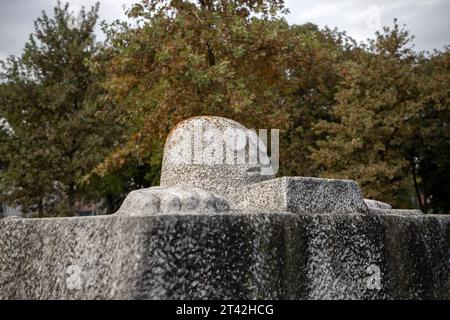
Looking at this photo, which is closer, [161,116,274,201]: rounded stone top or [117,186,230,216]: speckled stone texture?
[117,186,230,216]: speckled stone texture

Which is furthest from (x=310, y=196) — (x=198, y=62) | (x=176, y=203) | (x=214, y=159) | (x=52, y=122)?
(x=52, y=122)

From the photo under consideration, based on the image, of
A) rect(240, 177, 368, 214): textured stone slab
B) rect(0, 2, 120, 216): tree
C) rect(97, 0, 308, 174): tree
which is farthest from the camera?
rect(0, 2, 120, 216): tree

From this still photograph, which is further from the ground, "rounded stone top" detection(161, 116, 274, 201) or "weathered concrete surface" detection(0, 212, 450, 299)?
"rounded stone top" detection(161, 116, 274, 201)

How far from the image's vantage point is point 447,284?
594cm

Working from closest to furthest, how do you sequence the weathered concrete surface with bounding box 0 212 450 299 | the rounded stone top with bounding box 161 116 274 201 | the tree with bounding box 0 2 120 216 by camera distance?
Answer: the weathered concrete surface with bounding box 0 212 450 299
the rounded stone top with bounding box 161 116 274 201
the tree with bounding box 0 2 120 216

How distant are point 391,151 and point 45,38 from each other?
13835mm

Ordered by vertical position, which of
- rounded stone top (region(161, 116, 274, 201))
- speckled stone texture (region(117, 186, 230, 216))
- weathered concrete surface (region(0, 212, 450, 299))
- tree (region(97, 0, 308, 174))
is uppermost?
tree (region(97, 0, 308, 174))

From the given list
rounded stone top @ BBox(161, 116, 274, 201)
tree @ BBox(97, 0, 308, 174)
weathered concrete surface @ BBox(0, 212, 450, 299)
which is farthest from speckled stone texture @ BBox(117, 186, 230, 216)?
tree @ BBox(97, 0, 308, 174)

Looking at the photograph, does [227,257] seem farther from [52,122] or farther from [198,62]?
[52,122]

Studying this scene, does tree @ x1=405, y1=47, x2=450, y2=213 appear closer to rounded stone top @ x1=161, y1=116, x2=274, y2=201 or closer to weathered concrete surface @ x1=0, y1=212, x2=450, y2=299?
rounded stone top @ x1=161, y1=116, x2=274, y2=201

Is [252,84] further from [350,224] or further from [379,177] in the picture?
[350,224]

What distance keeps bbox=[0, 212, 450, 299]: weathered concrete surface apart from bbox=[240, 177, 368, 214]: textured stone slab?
0.83ft

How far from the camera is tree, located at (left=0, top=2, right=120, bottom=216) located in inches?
846
